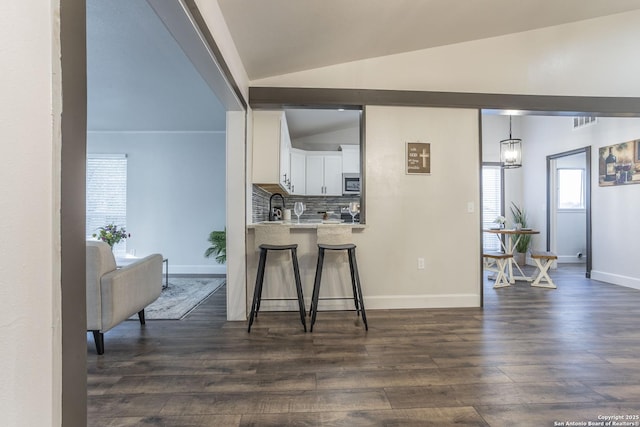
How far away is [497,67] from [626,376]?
2.95 meters

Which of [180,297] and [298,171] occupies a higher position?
[298,171]

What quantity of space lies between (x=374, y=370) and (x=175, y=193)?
4.69 meters

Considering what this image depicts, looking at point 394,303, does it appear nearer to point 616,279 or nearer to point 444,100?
point 444,100

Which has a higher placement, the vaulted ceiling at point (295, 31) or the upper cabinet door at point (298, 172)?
the vaulted ceiling at point (295, 31)

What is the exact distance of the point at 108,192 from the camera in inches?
207

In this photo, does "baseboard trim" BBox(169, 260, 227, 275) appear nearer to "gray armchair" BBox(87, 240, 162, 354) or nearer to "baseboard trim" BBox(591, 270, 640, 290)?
"gray armchair" BBox(87, 240, 162, 354)

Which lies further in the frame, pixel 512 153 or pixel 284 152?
pixel 512 153

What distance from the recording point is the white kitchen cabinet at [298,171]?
17.8 ft

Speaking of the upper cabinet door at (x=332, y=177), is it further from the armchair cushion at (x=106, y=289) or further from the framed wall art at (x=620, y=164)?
the framed wall art at (x=620, y=164)

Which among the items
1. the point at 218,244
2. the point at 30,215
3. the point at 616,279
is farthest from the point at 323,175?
the point at 30,215

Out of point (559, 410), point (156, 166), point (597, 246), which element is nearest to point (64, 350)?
point (559, 410)

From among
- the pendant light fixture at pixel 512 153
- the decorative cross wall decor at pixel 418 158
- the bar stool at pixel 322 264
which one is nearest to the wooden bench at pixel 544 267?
the pendant light fixture at pixel 512 153

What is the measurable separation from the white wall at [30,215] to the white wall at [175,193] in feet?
15.4

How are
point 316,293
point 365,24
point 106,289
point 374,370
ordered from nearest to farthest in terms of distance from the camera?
point 374,370, point 106,289, point 365,24, point 316,293
